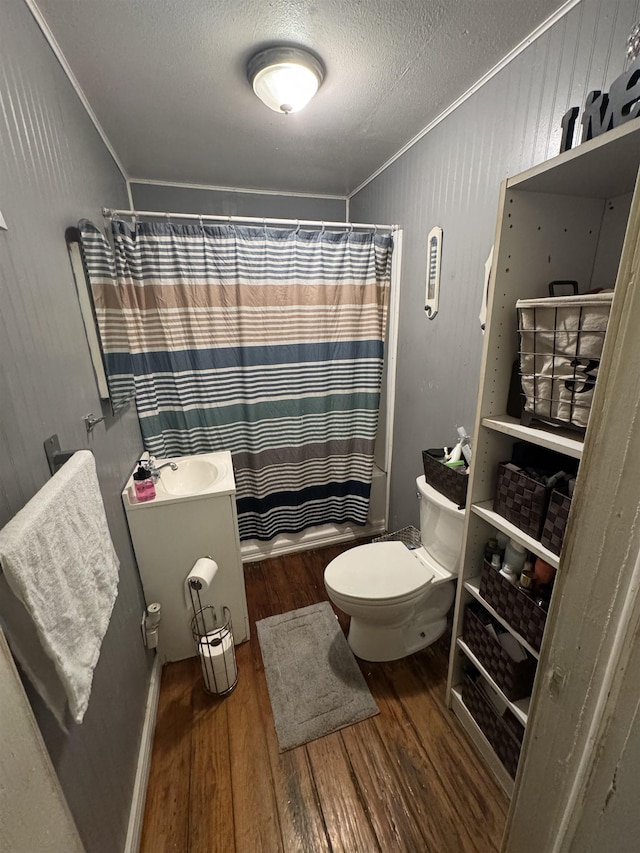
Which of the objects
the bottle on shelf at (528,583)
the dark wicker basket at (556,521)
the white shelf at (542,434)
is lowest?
the bottle on shelf at (528,583)

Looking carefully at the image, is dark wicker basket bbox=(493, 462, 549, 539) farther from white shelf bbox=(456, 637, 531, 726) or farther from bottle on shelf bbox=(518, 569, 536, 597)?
white shelf bbox=(456, 637, 531, 726)

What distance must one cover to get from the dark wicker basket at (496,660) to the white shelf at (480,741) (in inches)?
11.2

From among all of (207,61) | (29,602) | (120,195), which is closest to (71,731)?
(29,602)

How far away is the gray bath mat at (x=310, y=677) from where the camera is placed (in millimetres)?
1365

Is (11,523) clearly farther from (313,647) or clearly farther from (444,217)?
(444,217)

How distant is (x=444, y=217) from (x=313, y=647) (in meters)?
2.11

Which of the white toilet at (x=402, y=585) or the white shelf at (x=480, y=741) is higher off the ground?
the white toilet at (x=402, y=585)

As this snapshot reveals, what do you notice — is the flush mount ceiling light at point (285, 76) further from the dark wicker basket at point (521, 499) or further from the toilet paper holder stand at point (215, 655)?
the toilet paper holder stand at point (215, 655)

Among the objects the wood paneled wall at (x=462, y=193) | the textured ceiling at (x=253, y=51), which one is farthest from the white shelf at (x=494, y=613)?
the textured ceiling at (x=253, y=51)

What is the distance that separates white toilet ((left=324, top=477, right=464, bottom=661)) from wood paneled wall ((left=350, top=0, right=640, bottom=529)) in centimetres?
45

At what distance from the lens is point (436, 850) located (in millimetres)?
1032

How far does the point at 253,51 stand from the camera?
113 centimetres

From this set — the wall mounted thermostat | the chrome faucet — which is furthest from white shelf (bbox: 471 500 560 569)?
the chrome faucet

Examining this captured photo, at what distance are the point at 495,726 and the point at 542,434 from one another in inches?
40.2
